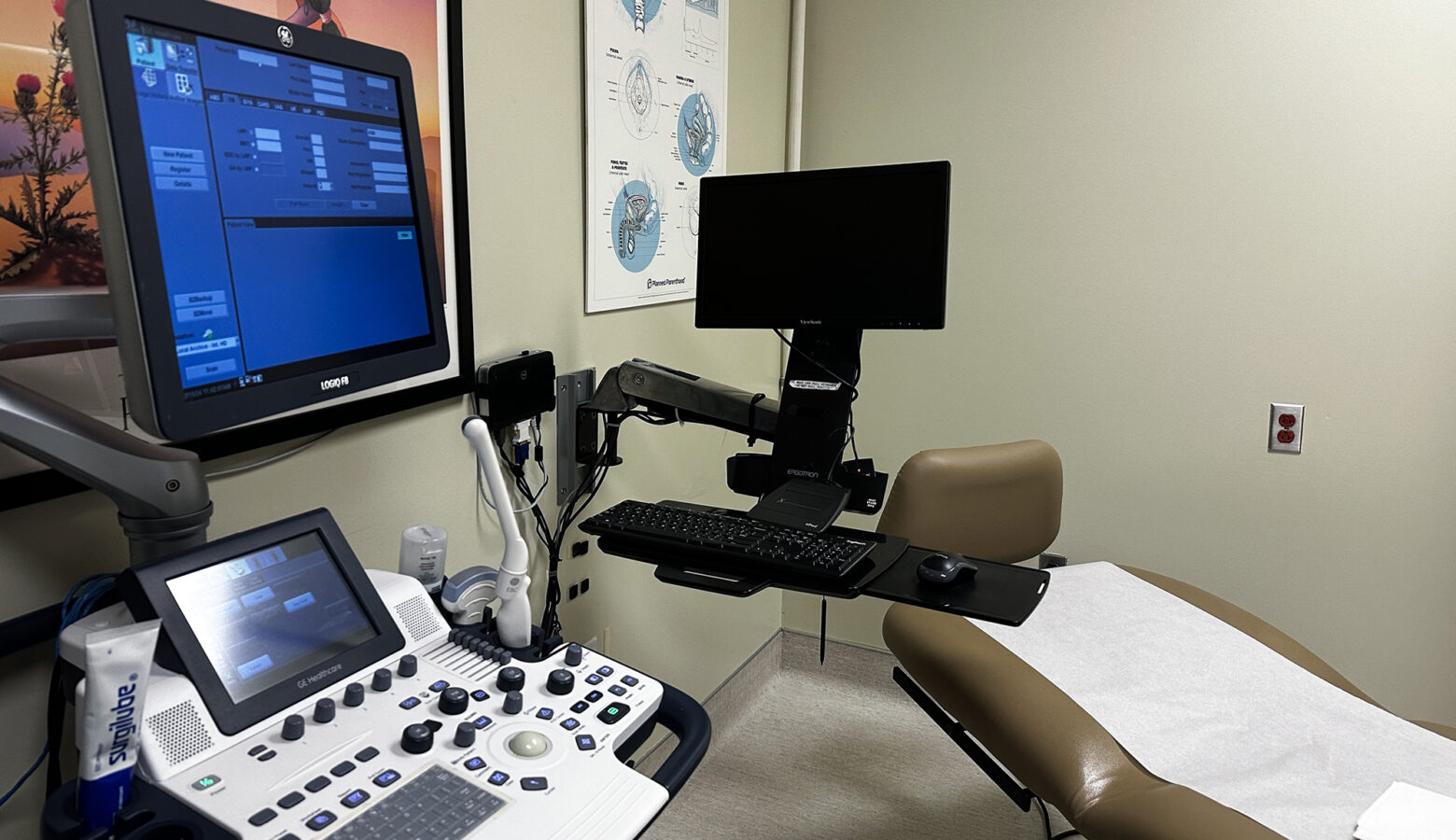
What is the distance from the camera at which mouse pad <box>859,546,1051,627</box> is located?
1.35 meters

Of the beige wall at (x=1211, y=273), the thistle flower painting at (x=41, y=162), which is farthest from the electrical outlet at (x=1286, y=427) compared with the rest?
the thistle flower painting at (x=41, y=162)

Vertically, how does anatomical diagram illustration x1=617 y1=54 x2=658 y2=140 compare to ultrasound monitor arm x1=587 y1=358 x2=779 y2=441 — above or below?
above

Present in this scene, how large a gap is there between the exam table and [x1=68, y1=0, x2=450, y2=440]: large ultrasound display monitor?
120cm

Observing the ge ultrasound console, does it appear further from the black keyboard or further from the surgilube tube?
the black keyboard

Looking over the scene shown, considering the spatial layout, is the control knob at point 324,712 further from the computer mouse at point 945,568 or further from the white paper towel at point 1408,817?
the white paper towel at point 1408,817

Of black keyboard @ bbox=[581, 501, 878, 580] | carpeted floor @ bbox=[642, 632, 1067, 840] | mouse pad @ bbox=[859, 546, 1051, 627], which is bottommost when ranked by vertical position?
carpeted floor @ bbox=[642, 632, 1067, 840]

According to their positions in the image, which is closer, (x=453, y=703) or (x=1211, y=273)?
(x=453, y=703)

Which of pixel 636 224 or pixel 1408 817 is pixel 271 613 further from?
pixel 1408 817

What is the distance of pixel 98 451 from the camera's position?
88cm

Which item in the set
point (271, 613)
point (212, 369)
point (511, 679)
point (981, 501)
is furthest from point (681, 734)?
point (981, 501)

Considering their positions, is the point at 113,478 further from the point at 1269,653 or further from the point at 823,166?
the point at 823,166

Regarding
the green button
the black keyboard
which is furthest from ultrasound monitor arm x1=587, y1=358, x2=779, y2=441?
the green button

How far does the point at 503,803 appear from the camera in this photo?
894 millimetres

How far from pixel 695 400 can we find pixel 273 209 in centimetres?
89
